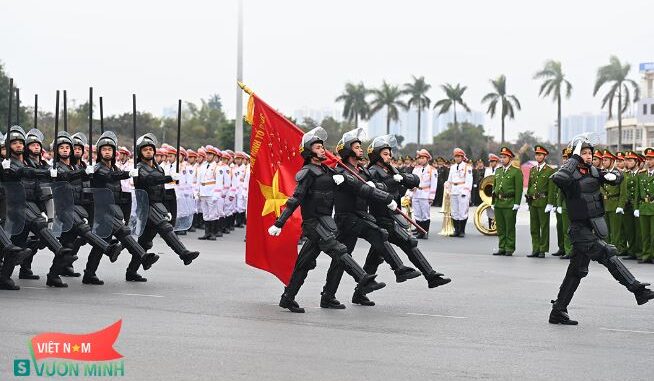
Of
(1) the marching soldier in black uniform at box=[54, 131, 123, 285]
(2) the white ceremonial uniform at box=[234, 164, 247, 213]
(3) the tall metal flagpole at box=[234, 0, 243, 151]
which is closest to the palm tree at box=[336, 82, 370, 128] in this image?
(3) the tall metal flagpole at box=[234, 0, 243, 151]

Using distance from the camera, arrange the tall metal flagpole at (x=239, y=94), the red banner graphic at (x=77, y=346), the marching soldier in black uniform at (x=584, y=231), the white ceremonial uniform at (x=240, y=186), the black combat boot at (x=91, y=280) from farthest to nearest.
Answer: the tall metal flagpole at (x=239, y=94) → the white ceremonial uniform at (x=240, y=186) → the black combat boot at (x=91, y=280) → the marching soldier in black uniform at (x=584, y=231) → the red banner graphic at (x=77, y=346)

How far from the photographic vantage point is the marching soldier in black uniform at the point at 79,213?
527 inches

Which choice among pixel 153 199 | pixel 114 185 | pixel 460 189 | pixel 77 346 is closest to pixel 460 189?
pixel 460 189

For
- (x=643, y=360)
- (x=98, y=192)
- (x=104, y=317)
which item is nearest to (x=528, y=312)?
(x=643, y=360)

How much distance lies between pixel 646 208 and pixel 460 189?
6.52 meters

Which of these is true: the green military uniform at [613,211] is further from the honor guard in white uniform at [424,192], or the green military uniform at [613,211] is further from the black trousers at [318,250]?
the black trousers at [318,250]

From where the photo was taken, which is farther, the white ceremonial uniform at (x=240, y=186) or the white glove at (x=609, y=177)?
the white ceremonial uniform at (x=240, y=186)

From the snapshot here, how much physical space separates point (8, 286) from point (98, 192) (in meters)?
1.57

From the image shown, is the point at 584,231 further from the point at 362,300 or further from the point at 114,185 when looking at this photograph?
the point at 114,185

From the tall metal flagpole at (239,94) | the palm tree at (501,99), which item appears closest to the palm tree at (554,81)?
the palm tree at (501,99)

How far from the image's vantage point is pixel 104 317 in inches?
418

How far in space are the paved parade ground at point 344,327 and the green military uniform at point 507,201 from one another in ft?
11.7

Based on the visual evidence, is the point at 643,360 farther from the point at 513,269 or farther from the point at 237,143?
the point at 237,143

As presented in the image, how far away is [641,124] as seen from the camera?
99.1 meters
